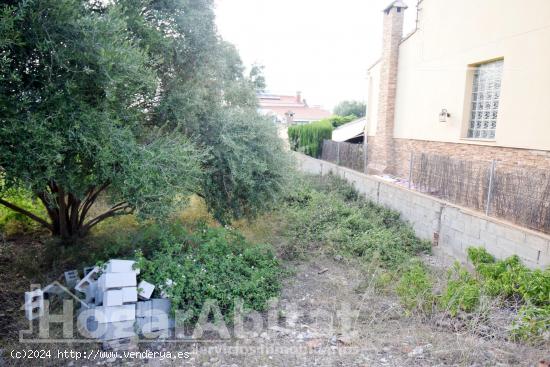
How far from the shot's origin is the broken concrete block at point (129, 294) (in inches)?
147

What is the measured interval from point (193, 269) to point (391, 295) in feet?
8.43

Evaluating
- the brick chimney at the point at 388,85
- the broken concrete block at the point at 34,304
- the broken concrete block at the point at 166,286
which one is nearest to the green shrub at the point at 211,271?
the broken concrete block at the point at 166,286

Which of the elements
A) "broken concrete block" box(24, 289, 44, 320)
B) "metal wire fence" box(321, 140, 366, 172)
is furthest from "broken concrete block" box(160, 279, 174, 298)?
"metal wire fence" box(321, 140, 366, 172)

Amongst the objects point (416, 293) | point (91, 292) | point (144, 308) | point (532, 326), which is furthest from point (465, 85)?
point (91, 292)

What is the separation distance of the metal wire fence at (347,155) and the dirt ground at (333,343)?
777cm

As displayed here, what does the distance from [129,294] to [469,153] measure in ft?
26.4

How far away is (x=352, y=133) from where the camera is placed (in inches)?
625

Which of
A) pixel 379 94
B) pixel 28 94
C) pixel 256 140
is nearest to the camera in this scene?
pixel 28 94

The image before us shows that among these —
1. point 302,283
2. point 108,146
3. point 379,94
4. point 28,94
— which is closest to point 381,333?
point 302,283

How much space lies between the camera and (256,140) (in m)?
6.26

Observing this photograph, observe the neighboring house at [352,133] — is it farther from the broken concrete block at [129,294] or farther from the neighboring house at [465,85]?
the broken concrete block at [129,294]

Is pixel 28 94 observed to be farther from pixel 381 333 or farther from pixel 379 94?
pixel 379 94

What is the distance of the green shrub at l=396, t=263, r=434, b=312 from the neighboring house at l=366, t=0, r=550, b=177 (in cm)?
418

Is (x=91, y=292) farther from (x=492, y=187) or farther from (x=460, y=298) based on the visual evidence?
(x=492, y=187)
